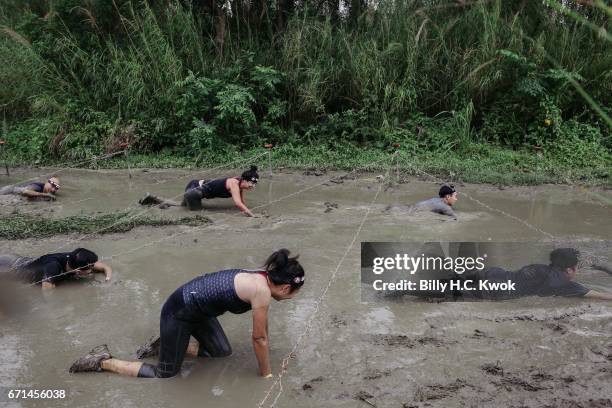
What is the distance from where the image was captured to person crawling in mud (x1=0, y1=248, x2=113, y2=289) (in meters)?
4.78

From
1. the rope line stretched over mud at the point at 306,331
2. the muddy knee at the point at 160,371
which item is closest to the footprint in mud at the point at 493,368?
the rope line stretched over mud at the point at 306,331

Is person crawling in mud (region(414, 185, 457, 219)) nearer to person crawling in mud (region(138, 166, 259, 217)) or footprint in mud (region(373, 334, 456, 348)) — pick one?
person crawling in mud (region(138, 166, 259, 217))

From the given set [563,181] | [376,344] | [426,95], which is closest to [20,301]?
[376,344]

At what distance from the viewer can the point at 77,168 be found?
10.1m

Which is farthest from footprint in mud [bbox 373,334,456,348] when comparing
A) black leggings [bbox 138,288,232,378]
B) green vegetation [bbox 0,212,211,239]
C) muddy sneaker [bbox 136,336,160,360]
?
green vegetation [bbox 0,212,211,239]

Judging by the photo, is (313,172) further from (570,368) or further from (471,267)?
(570,368)

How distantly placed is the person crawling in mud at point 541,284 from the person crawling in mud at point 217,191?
3.15 metres

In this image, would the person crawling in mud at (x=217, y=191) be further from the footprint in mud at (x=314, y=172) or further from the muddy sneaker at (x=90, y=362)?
the muddy sneaker at (x=90, y=362)

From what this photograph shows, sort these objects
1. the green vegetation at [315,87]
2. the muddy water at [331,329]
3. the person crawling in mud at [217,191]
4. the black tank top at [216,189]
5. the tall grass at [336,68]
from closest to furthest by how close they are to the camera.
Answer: the muddy water at [331,329], the person crawling in mud at [217,191], the black tank top at [216,189], the green vegetation at [315,87], the tall grass at [336,68]

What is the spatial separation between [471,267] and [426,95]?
273 inches

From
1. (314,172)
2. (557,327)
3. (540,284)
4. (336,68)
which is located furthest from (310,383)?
(336,68)

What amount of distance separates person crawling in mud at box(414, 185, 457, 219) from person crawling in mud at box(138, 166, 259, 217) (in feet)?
7.05

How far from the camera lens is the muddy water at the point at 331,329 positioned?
11.1 ft

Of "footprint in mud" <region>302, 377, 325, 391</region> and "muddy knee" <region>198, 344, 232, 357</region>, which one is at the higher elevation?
"muddy knee" <region>198, 344, 232, 357</region>
